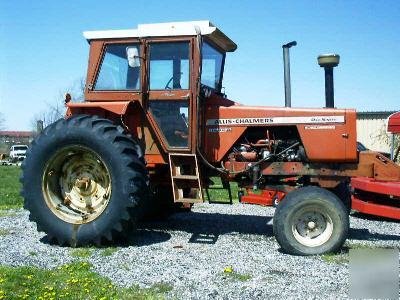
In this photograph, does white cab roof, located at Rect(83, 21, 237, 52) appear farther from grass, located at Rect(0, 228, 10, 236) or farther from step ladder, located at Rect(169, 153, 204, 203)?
grass, located at Rect(0, 228, 10, 236)

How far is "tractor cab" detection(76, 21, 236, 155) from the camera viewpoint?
660cm

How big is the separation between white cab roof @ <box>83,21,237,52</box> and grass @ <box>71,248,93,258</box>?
9.50 feet

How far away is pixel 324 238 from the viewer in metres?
5.96

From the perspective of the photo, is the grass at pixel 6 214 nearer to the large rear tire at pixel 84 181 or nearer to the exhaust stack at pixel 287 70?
the large rear tire at pixel 84 181

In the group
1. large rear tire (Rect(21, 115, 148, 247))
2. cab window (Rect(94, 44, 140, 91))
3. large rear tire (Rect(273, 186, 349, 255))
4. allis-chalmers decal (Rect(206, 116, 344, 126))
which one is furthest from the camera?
cab window (Rect(94, 44, 140, 91))

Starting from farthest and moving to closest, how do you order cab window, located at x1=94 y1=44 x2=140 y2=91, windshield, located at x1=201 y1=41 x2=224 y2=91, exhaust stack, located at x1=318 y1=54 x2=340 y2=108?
exhaust stack, located at x1=318 y1=54 x2=340 y2=108
windshield, located at x1=201 y1=41 x2=224 y2=91
cab window, located at x1=94 y1=44 x2=140 y2=91

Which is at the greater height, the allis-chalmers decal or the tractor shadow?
the allis-chalmers decal

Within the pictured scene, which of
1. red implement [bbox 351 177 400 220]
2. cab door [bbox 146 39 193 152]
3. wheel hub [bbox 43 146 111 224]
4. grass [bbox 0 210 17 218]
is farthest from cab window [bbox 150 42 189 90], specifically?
grass [bbox 0 210 17 218]

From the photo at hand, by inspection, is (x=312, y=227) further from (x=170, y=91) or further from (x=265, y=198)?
(x=265, y=198)

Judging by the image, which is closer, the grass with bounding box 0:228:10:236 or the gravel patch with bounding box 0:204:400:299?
the gravel patch with bounding box 0:204:400:299

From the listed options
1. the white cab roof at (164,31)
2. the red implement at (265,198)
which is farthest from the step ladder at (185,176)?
the red implement at (265,198)

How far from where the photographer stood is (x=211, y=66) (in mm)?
7371

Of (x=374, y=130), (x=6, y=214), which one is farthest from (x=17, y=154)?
(x=6, y=214)

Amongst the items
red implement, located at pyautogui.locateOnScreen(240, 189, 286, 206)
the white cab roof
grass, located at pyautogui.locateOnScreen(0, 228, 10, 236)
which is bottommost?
grass, located at pyautogui.locateOnScreen(0, 228, 10, 236)
